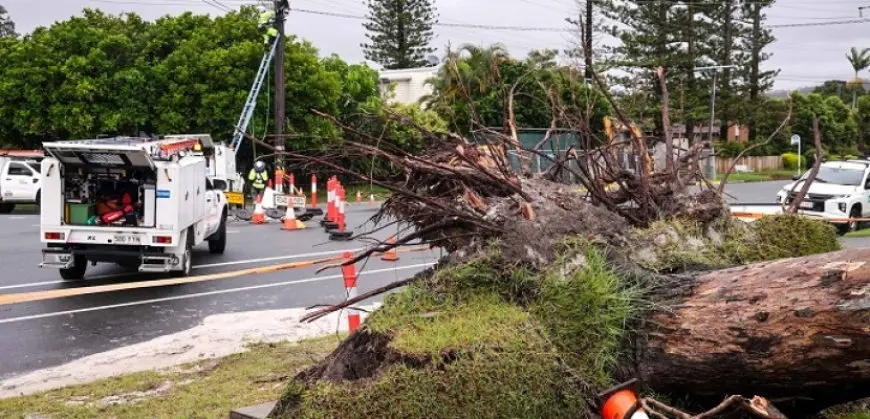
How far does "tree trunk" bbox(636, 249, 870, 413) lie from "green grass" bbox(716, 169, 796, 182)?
4704cm

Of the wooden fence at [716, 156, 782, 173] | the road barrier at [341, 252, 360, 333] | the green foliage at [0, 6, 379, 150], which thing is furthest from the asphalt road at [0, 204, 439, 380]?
the wooden fence at [716, 156, 782, 173]

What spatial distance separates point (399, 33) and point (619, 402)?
48347 mm

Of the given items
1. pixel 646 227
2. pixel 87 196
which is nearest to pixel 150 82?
pixel 87 196

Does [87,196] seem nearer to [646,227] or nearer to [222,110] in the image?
[646,227]

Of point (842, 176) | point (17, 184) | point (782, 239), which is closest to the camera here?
point (782, 239)

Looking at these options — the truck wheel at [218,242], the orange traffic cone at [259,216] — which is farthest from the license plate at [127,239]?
the orange traffic cone at [259,216]

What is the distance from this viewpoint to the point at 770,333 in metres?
3.52

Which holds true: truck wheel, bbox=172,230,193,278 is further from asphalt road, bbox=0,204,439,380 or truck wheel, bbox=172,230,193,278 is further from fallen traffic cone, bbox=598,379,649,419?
fallen traffic cone, bbox=598,379,649,419

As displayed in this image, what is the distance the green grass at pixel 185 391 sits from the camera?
5.38 meters

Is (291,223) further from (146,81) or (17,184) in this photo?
(146,81)

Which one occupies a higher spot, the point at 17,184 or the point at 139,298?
the point at 17,184

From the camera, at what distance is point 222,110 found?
96.1 ft

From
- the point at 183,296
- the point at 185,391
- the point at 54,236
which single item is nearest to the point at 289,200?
the point at 54,236

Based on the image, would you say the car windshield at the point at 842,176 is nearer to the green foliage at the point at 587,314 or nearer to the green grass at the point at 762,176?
the green foliage at the point at 587,314
